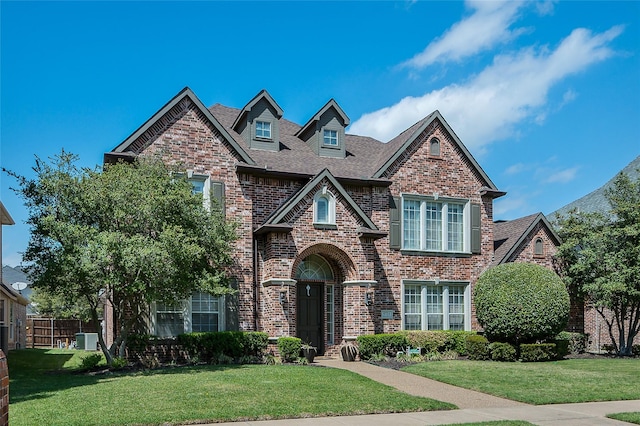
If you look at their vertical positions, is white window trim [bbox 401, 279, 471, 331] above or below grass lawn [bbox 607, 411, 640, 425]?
above

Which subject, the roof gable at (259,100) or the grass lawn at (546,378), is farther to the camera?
the roof gable at (259,100)

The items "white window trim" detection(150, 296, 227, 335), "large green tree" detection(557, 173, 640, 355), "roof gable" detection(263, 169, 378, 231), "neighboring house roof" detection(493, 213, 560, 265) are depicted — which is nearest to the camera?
"white window trim" detection(150, 296, 227, 335)

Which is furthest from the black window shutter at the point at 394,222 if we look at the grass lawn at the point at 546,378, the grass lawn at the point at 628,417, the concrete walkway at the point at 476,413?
the grass lawn at the point at 628,417

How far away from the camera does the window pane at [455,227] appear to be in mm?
24703

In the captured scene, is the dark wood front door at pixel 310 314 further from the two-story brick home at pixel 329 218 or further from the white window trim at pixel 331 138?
the white window trim at pixel 331 138

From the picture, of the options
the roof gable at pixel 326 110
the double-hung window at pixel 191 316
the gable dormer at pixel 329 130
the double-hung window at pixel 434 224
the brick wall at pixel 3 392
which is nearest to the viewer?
the brick wall at pixel 3 392

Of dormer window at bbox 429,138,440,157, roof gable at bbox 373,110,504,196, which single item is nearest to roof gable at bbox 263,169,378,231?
roof gable at bbox 373,110,504,196

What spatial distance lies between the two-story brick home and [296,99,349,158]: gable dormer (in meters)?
0.04

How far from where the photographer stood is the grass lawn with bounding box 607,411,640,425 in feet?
36.6

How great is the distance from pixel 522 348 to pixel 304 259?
746 centimetres

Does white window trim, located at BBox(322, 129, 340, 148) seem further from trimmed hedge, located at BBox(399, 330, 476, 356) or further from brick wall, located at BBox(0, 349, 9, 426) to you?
brick wall, located at BBox(0, 349, 9, 426)

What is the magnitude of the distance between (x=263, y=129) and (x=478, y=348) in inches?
410

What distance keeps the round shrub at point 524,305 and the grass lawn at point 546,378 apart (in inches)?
44.0

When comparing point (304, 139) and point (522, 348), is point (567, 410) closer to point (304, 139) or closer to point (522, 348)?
point (522, 348)
